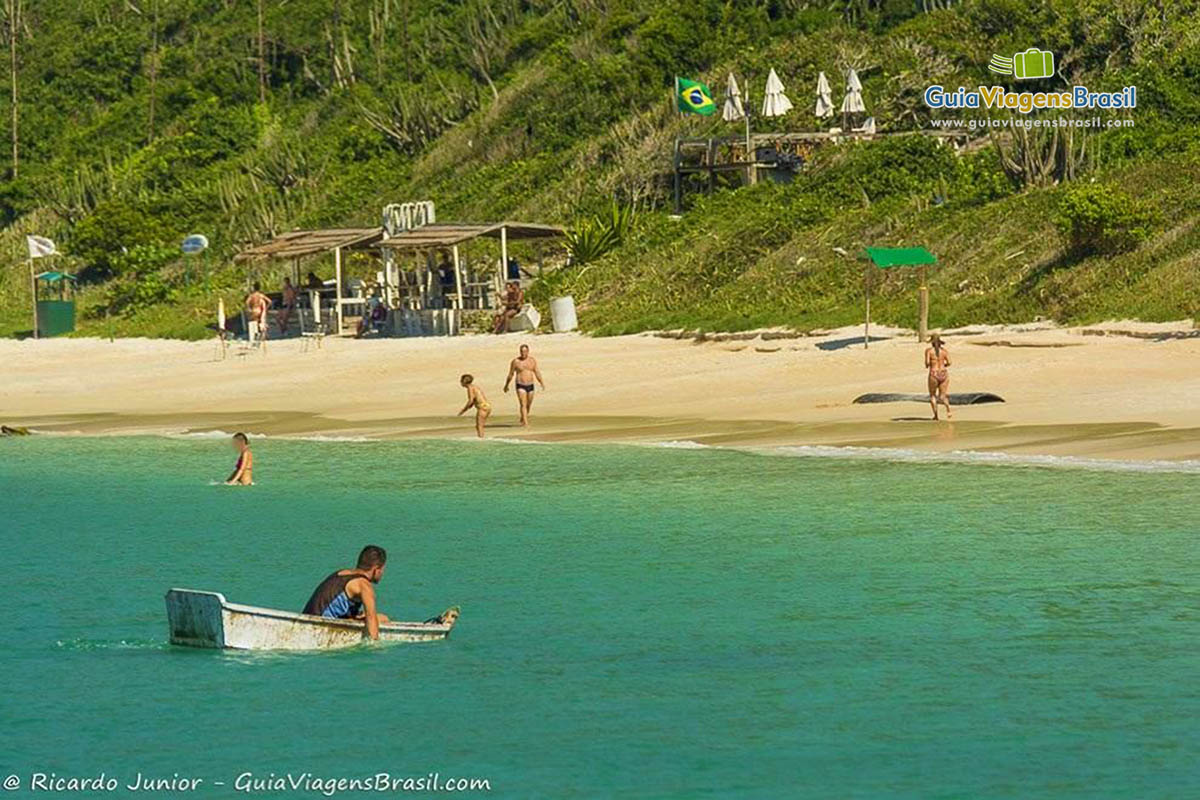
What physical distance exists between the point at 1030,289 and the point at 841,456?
38.6 feet

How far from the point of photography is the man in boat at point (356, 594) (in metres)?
14.6

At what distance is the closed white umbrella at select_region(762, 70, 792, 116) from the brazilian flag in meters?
1.60

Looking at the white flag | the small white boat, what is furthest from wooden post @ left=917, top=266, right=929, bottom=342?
the white flag

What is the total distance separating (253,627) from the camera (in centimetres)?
1441

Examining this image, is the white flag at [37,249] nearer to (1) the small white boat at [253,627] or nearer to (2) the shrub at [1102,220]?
(2) the shrub at [1102,220]

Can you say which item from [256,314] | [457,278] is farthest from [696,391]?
[256,314]

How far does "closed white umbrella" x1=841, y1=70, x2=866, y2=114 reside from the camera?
49.1 meters

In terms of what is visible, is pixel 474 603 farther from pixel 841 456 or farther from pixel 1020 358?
pixel 1020 358

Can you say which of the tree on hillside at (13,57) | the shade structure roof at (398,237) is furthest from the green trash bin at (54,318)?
the tree on hillside at (13,57)

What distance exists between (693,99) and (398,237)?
1062 cm

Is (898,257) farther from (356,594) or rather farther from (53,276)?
(53,276)

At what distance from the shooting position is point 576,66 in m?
62.7

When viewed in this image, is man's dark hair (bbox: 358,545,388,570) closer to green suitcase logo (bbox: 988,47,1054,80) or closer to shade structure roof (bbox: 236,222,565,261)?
shade structure roof (bbox: 236,222,565,261)

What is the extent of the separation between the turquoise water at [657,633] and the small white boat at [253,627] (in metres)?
0.13
